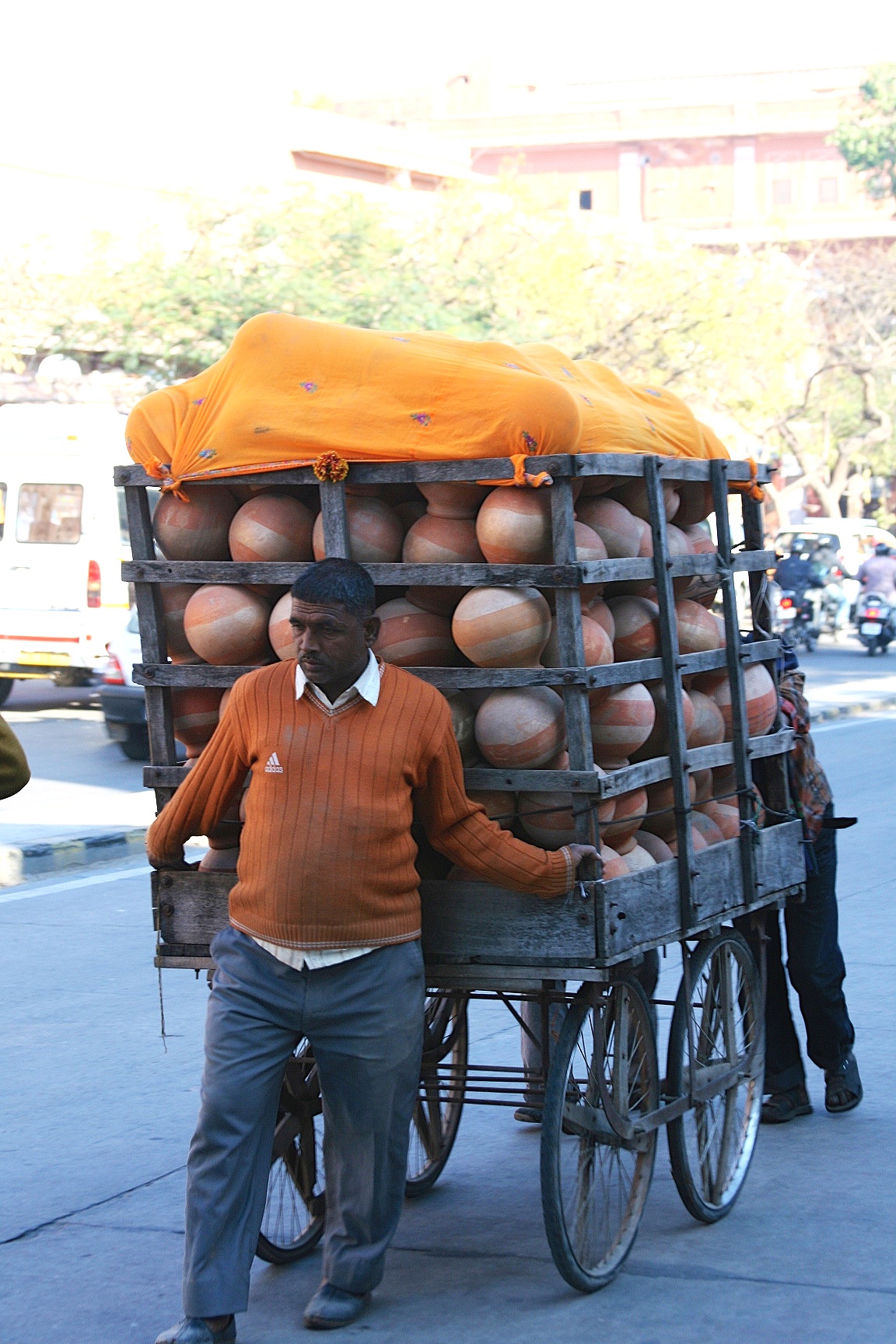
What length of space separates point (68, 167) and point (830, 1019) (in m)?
24.4

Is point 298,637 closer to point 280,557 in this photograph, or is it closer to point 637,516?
point 280,557

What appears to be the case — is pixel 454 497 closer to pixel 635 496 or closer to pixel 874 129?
pixel 635 496

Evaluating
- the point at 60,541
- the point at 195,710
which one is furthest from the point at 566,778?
the point at 60,541

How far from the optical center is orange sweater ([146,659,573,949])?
3.67 metres

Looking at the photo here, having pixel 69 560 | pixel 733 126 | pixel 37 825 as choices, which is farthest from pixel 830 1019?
pixel 733 126

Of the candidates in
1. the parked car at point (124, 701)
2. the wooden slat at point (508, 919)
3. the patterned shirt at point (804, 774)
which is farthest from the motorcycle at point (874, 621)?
the wooden slat at point (508, 919)

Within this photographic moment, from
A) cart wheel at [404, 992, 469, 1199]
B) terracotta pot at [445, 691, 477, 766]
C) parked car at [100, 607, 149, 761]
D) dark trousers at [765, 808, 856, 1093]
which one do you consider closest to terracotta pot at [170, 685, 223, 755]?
terracotta pot at [445, 691, 477, 766]

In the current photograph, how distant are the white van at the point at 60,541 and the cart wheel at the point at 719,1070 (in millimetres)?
13163

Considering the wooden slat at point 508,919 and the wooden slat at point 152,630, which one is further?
the wooden slat at point 152,630

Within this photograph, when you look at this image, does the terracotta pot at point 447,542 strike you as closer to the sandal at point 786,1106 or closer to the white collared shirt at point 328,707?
the white collared shirt at point 328,707

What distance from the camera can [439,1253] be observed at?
430 cm

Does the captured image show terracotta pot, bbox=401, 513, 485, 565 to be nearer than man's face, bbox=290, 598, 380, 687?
No

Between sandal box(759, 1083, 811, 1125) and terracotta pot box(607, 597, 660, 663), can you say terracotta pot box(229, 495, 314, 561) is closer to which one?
terracotta pot box(607, 597, 660, 663)

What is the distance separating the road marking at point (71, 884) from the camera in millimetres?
9391
